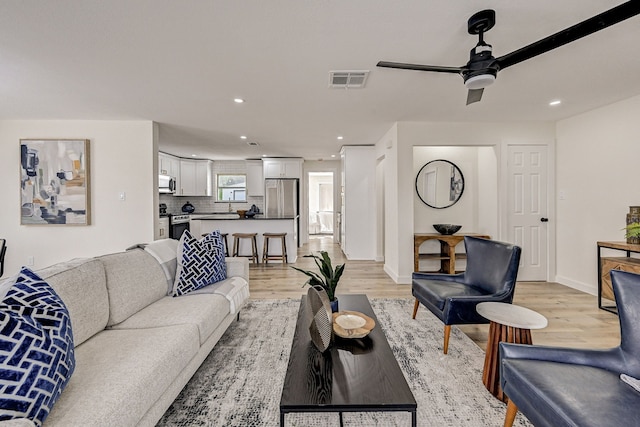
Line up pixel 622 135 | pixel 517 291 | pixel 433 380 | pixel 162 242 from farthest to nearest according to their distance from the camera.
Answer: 1. pixel 517 291
2. pixel 622 135
3. pixel 162 242
4. pixel 433 380

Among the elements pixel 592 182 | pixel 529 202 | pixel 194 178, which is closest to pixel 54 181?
pixel 194 178

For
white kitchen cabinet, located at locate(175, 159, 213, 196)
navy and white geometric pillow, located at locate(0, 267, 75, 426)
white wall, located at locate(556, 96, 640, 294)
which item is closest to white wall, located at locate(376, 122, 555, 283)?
white wall, located at locate(556, 96, 640, 294)

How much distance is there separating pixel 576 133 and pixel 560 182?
0.73 m

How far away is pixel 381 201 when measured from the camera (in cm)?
617

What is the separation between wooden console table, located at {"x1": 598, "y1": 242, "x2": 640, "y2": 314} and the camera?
122 inches

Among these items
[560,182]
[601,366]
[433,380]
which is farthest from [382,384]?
[560,182]

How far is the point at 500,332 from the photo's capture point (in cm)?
189

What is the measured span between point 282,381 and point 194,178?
7247 millimetres

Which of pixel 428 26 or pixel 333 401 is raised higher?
pixel 428 26

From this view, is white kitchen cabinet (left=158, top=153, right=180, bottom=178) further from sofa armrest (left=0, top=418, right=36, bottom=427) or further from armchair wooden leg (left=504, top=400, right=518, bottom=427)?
armchair wooden leg (left=504, top=400, right=518, bottom=427)

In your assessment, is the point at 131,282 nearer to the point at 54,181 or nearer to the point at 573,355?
the point at 573,355

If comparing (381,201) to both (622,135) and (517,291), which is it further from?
(622,135)

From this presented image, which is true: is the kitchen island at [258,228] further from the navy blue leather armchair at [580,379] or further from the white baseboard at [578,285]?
the navy blue leather armchair at [580,379]

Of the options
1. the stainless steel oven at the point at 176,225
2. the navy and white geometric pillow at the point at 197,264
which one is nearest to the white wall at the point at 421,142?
the navy and white geometric pillow at the point at 197,264
